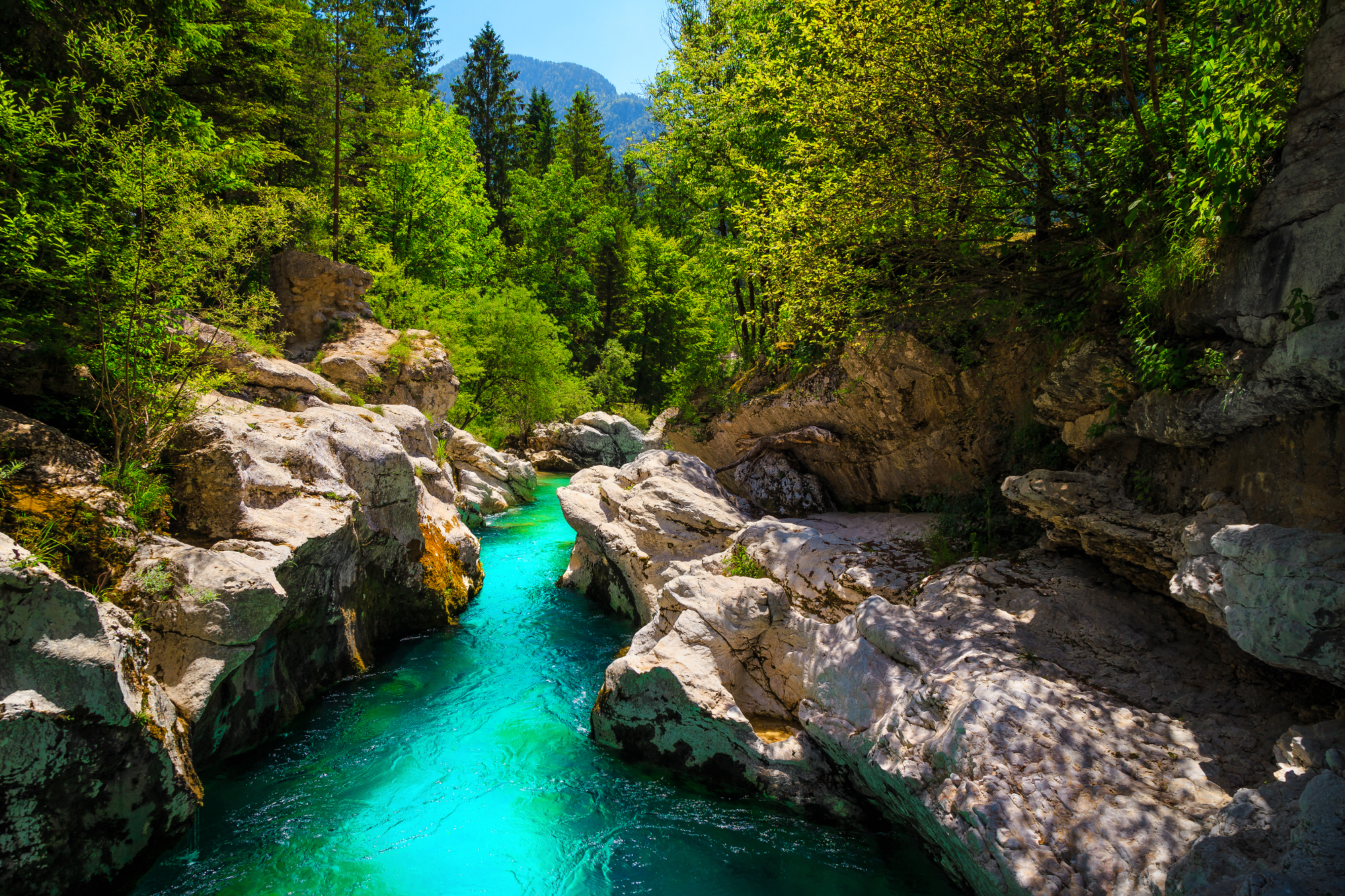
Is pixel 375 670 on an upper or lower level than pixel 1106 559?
lower

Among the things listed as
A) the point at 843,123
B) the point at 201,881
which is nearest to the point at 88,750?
the point at 201,881

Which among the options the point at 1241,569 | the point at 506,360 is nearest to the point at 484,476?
the point at 506,360

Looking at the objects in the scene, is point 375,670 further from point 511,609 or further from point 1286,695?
point 1286,695

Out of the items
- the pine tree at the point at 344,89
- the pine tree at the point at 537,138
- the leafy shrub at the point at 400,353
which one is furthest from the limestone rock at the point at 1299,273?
the pine tree at the point at 537,138

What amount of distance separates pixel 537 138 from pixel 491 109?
12.1 feet

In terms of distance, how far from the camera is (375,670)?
10.2 m

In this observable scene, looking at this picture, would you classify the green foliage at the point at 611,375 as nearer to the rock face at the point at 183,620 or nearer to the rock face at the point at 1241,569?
the rock face at the point at 183,620

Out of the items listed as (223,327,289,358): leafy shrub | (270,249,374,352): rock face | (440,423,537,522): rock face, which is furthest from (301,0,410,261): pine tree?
(223,327,289,358): leafy shrub

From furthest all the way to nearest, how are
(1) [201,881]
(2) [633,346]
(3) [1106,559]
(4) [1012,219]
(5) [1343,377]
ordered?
1. (2) [633,346]
2. (4) [1012,219]
3. (3) [1106,559]
4. (1) [201,881]
5. (5) [1343,377]

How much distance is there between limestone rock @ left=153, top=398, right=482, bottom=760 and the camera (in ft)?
22.3

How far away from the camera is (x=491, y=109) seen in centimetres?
4438

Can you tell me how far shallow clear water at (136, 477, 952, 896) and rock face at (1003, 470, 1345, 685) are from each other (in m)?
3.50

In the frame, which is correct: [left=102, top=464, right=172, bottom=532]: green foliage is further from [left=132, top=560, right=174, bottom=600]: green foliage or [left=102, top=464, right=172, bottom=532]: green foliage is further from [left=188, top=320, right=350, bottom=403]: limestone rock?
[left=188, top=320, right=350, bottom=403]: limestone rock

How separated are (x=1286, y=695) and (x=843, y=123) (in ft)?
25.7
